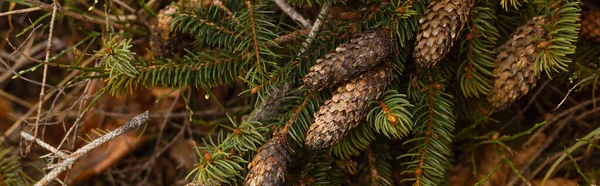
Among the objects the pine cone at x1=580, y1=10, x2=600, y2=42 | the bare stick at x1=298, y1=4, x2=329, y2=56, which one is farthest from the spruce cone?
the pine cone at x1=580, y1=10, x2=600, y2=42

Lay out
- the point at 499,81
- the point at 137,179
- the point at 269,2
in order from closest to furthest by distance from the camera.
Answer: the point at 499,81, the point at 269,2, the point at 137,179

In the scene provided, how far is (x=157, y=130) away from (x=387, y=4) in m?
0.84

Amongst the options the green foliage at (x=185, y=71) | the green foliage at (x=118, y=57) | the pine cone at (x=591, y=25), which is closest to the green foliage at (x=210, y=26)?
the green foliage at (x=185, y=71)

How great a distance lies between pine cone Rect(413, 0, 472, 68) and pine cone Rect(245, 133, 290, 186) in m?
0.30

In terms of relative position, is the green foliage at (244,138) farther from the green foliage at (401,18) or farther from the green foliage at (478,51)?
the green foliage at (478,51)

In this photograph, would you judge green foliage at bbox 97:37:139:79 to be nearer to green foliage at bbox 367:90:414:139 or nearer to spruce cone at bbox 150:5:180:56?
spruce cone at bbox 150:5:180:56

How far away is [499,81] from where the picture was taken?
3.60 ft

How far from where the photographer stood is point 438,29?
994mm

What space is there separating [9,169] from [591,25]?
1.37 metres

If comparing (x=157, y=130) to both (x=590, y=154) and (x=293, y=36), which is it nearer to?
(x=293, y=36)

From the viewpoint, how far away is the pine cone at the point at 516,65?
3.46 feet

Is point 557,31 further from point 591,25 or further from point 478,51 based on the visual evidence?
point 591,25

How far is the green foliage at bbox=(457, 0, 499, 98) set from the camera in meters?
1.10

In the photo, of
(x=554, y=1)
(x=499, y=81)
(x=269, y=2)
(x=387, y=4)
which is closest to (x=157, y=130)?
(x=269, y=2)
